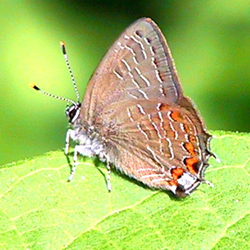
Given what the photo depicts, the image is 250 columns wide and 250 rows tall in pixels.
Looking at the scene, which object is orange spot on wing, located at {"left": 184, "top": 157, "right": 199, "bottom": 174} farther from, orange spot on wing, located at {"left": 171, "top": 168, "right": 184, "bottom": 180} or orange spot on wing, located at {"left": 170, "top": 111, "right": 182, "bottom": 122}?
orange spot on wing, located at {"left": 170, "top": 111, "right": 182, "bottom": 122}

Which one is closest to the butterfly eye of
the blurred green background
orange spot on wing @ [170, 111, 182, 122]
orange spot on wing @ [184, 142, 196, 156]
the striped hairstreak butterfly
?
the striped hairstreak butterfly

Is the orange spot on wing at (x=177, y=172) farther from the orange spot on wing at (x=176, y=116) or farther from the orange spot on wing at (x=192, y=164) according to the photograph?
the orange spot on wing at (x=176, y=116)

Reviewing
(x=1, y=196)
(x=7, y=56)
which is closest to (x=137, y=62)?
(x=1, y=196)

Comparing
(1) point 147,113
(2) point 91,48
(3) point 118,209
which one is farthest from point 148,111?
(2) point 91,48

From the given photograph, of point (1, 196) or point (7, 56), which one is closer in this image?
point (1, 196)

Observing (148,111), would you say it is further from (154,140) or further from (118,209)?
(118,209)

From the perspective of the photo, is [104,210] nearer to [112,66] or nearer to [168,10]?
[112,66]
